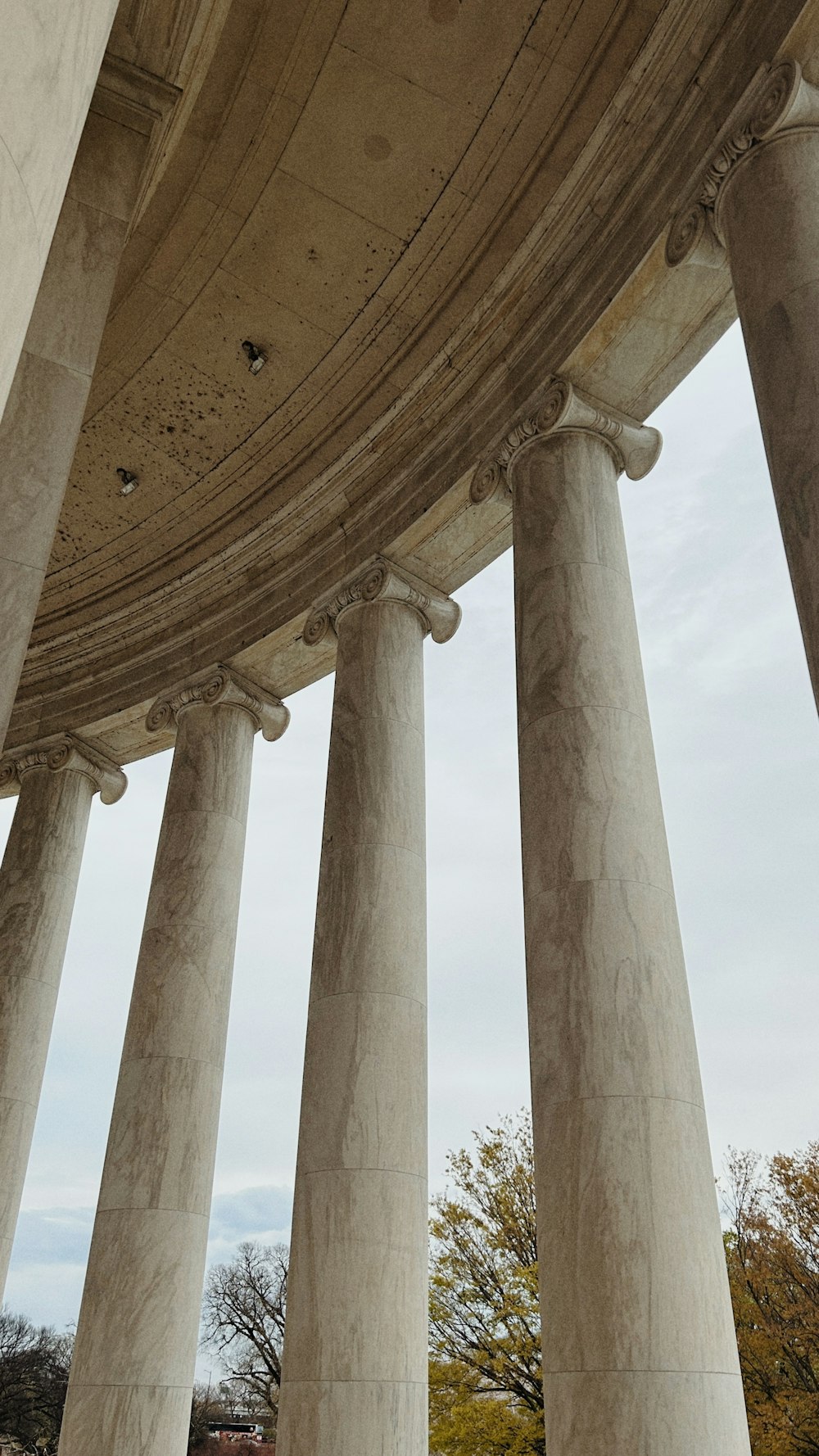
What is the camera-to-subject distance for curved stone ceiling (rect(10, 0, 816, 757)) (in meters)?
137

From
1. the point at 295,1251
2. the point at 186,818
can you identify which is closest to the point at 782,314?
the point at 295,1251

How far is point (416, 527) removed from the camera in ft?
570

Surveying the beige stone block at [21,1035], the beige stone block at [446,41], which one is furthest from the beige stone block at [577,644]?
the beige stone block at [21,1035]

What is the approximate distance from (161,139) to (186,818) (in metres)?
103

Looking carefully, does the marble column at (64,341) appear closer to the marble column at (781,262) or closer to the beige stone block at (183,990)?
the marble column at (781,262)

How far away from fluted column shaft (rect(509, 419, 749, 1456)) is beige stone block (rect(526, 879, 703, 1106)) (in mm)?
151

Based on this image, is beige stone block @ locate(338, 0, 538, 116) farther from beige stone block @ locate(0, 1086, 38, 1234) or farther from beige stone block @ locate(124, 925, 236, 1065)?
beige stone block @ locate(0, 1086, 38, 1234)

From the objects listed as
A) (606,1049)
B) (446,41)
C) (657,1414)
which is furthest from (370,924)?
(446,41)

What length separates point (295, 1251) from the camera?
127 metres

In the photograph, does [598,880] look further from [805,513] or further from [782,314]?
[782,314]

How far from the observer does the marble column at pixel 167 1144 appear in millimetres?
146250

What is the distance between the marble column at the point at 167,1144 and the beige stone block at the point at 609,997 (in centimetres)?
7609

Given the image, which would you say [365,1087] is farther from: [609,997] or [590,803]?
[590,803]

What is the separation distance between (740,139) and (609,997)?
289 ft
